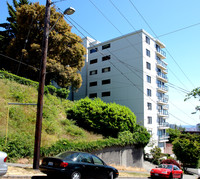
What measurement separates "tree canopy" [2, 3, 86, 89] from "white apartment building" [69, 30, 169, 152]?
6.94m

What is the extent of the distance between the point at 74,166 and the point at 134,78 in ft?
96.7

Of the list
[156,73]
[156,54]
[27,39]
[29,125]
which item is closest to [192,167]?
[156,73]

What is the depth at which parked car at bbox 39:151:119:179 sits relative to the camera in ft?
25.0

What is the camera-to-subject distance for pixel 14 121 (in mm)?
14812

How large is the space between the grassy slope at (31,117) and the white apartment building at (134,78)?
15.6 metres

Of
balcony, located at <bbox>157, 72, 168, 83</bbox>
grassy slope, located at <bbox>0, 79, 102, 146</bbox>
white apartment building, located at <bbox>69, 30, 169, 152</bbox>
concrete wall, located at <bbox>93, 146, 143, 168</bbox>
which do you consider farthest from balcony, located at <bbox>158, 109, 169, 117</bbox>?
grassy slope, located at <bbox>0, 79, 102, 146</bbox>

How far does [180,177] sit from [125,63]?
80.2ft

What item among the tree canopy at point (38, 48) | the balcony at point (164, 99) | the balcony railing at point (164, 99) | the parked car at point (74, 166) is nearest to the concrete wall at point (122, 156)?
the parked car at point (74, 166)

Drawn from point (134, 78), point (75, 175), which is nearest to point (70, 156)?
point (75, 175)

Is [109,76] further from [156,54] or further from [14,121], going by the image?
[14,121]

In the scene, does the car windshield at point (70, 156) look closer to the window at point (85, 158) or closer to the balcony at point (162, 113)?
the window at point (85, 158)

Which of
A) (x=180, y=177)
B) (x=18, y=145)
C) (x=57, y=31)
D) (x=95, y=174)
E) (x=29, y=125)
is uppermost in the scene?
(x=57, y=31)

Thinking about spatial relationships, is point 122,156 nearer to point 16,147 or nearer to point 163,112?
point 16,147

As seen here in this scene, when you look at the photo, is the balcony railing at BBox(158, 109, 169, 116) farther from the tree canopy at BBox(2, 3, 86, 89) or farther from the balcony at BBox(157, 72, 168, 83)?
the tree canopy at BBox(2, 3, 86, 89)
